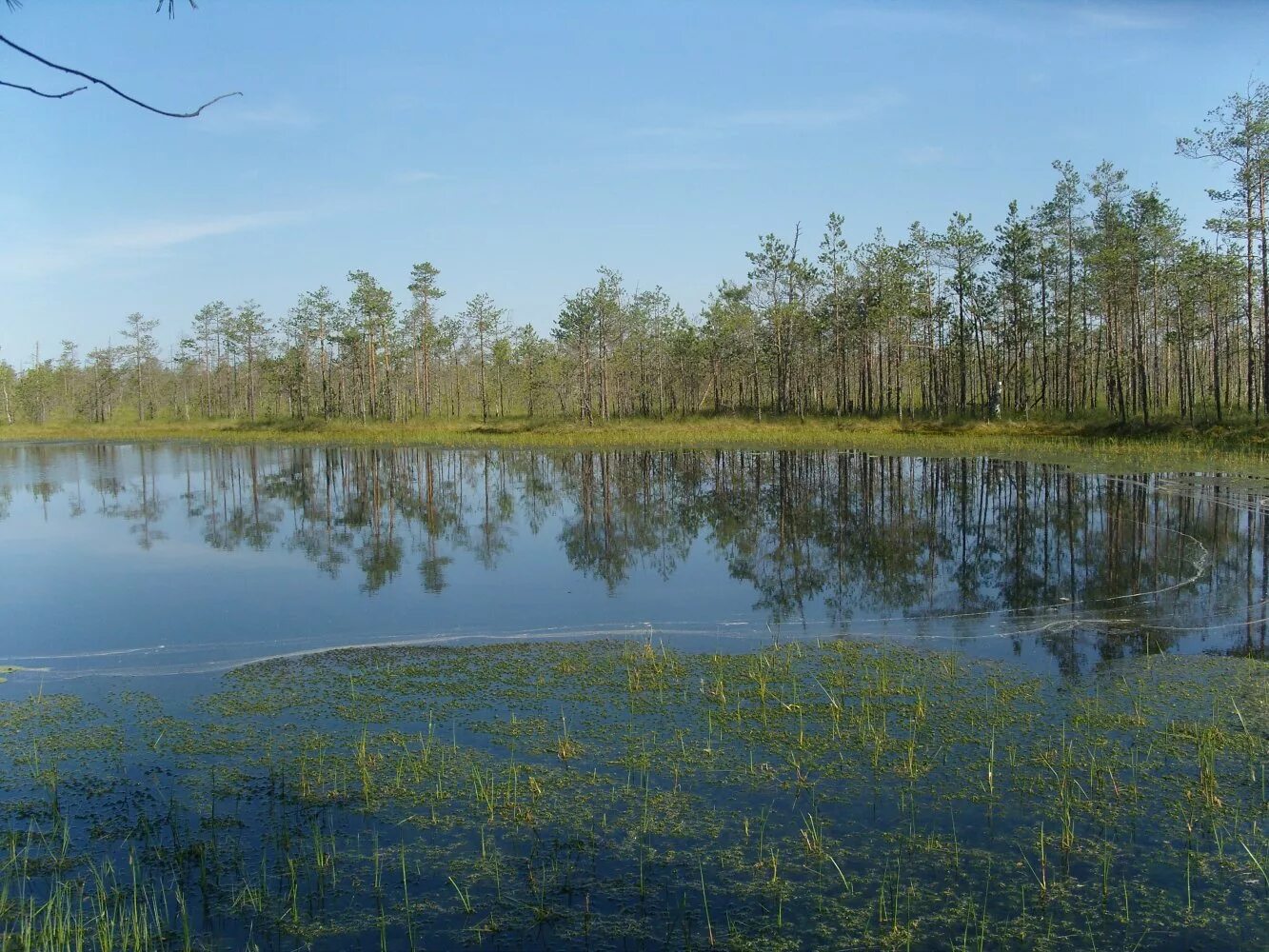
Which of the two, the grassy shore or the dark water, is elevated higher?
the grassy shore

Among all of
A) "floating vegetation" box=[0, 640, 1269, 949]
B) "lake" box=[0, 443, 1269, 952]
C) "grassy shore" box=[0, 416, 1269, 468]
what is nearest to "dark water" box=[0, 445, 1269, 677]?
"lake" box=[0, 443, 1269, 952]

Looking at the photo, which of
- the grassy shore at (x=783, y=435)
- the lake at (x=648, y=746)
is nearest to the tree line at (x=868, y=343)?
the grassy shore at (x=783, y=435)

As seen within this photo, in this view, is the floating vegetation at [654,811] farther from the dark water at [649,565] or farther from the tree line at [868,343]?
the tree line at [868,343]

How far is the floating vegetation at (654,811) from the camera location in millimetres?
4336

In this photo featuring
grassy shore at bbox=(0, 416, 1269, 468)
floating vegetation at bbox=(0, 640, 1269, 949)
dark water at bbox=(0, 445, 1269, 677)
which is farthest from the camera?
grassy shore at bbox=(0, 416, 1269, 468)

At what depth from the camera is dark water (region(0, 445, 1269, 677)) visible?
31.7ft

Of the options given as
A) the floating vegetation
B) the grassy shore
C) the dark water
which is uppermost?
the grassy shore

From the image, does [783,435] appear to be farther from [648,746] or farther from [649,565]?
[648,746]

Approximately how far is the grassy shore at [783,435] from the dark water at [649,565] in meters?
5.30

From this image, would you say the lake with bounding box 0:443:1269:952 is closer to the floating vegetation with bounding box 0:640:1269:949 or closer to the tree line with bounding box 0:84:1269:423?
the floating vegetation with bounding box 0:640:1269:949

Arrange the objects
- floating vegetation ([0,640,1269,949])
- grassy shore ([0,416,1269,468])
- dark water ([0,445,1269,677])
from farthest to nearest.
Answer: grassy shore ([0,416,1269,468]) → dark water ([0,445,1269,677]) → floating vegetation ([0,640,1269,949])

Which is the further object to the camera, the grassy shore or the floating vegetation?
the grassy shore

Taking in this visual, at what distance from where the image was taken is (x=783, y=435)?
40.1m

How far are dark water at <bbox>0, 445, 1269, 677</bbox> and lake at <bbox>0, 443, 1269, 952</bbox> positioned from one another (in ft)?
0.34
